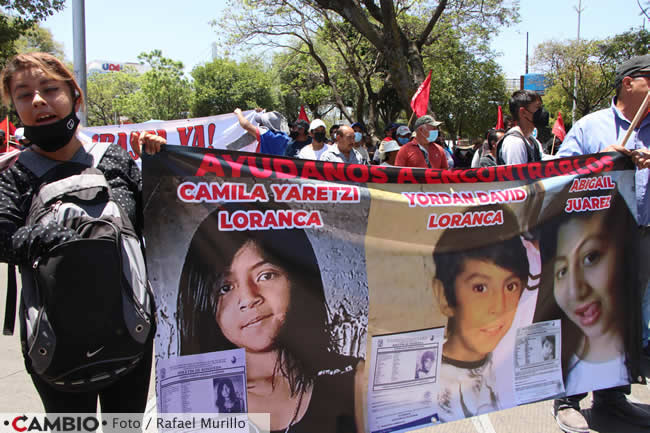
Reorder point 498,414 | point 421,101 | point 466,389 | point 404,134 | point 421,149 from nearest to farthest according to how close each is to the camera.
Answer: point 466,389, point 498,414, point 421,149, point 421,101, point 404,134

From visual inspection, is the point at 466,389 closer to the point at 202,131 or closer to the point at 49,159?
the point at 49,159

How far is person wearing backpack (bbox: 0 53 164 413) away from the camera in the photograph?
1.71m

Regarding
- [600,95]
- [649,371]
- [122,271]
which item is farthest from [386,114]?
[122,271]

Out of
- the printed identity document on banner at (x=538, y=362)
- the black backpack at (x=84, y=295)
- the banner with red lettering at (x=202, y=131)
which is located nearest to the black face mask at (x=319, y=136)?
the banner with red lettering at (x=202, y=131)

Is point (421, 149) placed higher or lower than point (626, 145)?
higher

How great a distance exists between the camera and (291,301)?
243 cm

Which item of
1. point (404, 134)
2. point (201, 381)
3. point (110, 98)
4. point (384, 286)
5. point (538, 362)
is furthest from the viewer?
point (110, 98)

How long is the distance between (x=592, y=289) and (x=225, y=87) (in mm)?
41734

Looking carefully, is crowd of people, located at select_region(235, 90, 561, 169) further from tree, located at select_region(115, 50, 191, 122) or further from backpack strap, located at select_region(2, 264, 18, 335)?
tree, located at select_region(115, 50, 191, 122)

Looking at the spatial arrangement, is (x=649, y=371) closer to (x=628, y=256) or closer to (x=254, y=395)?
(x=628, y=256)

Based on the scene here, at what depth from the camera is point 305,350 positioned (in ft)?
8.04

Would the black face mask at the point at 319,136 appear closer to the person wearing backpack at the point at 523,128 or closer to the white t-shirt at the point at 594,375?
the person wearing backpack at the point at 523,128

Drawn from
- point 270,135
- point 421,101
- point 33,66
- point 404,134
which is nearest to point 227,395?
point 33,66

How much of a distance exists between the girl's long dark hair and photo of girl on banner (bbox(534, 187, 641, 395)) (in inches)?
53.8
